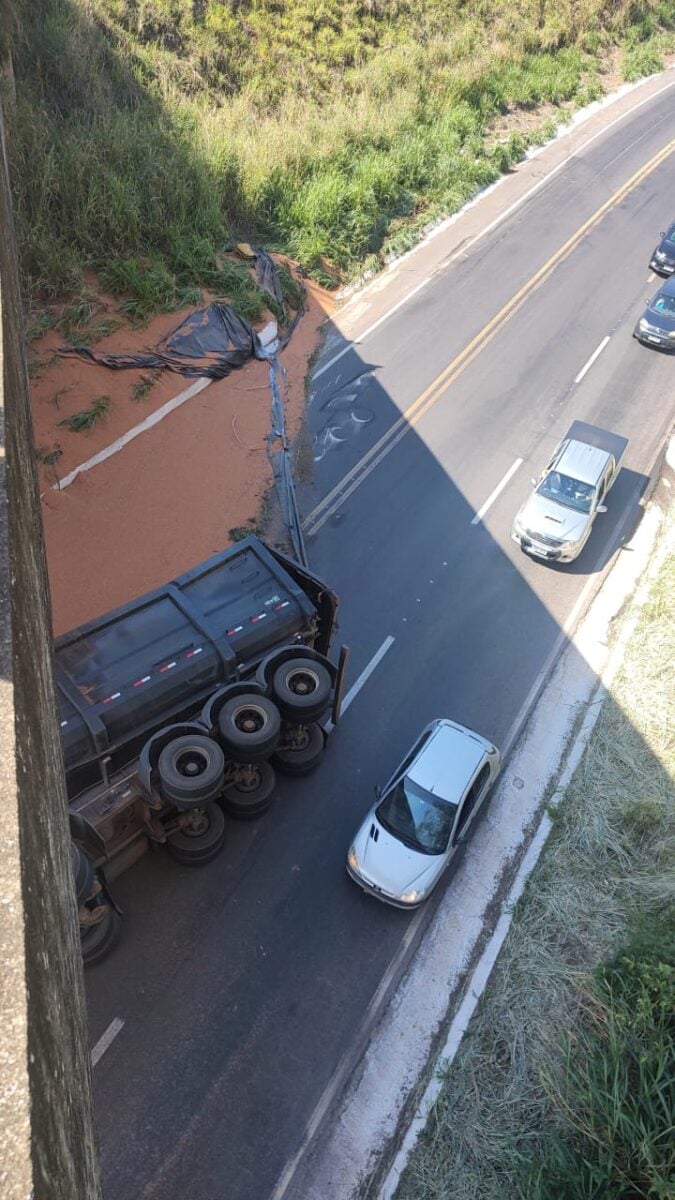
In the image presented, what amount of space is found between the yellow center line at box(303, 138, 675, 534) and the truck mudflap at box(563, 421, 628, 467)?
3800 mm

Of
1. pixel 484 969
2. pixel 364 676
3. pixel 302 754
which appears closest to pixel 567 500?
pixel 364 676

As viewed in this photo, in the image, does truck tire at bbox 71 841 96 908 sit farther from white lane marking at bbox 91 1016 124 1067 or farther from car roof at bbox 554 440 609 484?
car roof at bbox 554 440 609 484

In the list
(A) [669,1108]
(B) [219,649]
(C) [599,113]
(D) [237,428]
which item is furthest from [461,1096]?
(C) [599,113]

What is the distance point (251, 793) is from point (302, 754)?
3.57ft

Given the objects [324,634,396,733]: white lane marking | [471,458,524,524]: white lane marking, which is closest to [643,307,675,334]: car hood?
[471,458,524,524]: white lane marking

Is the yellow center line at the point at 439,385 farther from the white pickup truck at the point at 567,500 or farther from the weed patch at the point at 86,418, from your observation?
the weed patch at the point at 86,418

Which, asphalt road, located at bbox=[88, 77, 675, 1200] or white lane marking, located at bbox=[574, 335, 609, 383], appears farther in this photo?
white lane marking, located at bbox=[574, 335, 609, 383]

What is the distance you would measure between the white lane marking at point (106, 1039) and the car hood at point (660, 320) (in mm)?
21093

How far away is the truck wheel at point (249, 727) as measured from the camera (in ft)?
35.4

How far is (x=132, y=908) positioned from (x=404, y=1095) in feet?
14.0

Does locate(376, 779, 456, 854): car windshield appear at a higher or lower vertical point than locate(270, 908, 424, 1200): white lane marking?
higher

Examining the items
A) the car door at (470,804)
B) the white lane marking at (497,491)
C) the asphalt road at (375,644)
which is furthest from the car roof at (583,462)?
the car door at (470,804)

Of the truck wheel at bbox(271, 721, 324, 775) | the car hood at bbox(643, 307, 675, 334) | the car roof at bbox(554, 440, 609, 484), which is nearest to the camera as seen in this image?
the truck wheel at bbox(271, 721, 324, 775)

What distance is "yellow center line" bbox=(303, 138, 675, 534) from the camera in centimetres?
1767
